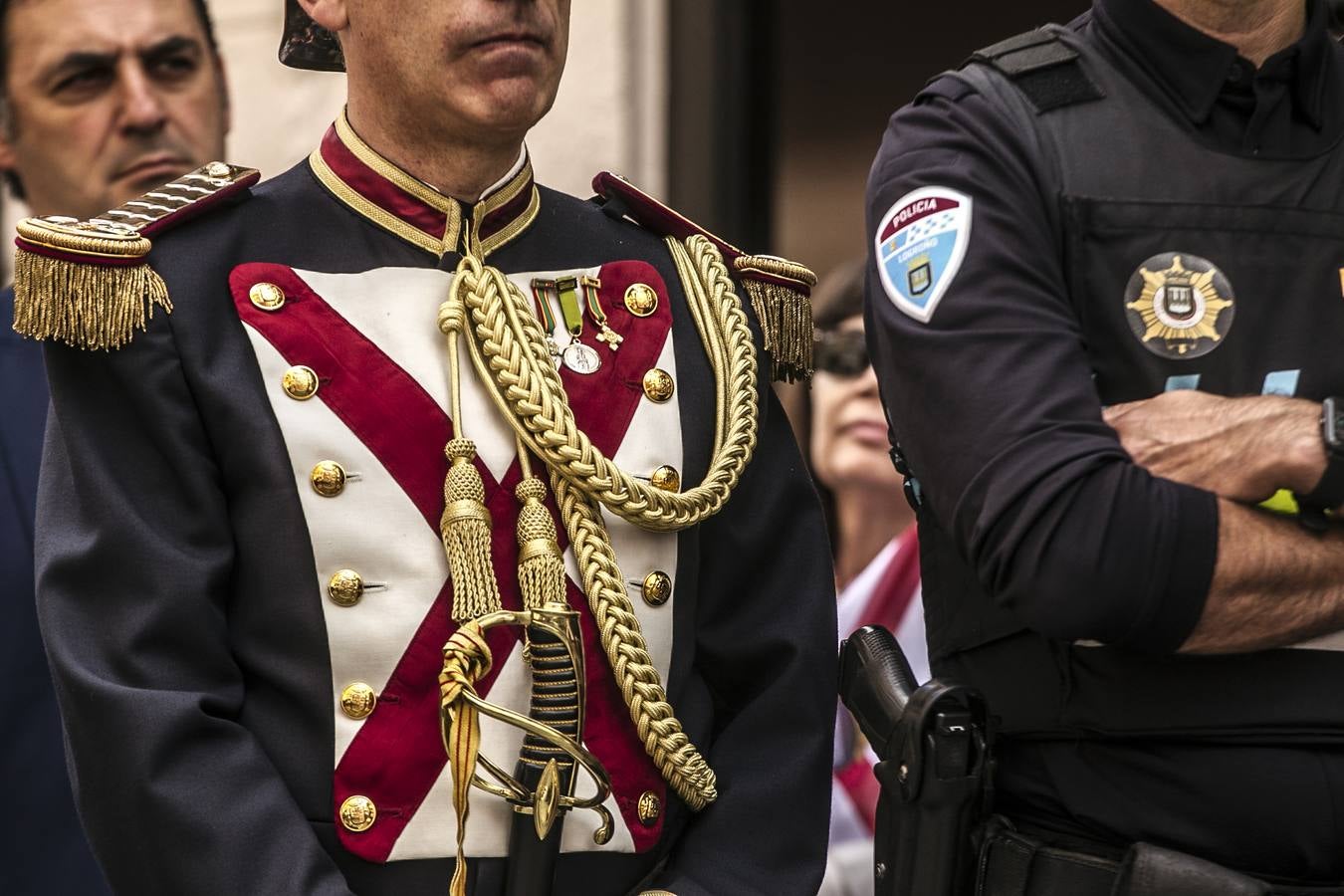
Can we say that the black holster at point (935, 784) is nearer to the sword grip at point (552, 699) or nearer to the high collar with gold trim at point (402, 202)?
the sword grip at point (552, 699)

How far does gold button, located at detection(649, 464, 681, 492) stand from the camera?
2447 millimetres

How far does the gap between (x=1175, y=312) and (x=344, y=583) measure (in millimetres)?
967

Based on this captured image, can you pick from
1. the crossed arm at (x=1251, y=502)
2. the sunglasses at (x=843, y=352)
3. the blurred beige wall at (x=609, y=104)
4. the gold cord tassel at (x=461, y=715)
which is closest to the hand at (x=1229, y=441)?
the crossed arm at (x=1251, y=502)

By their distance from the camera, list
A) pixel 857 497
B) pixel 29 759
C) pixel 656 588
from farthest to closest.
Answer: pixel 857 497 → pixel 29 759 → pixel 656 588

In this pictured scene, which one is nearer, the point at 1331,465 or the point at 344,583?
the point at 1331,465

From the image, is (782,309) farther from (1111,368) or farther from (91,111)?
(91,111)

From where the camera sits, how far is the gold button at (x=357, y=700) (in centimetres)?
227

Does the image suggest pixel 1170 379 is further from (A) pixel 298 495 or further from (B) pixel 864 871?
(B) pixel 864 871

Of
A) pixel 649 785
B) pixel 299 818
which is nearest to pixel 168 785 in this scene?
pixel 299 818

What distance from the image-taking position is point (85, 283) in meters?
2.25

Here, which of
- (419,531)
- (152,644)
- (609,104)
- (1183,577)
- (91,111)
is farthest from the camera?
(609,104)

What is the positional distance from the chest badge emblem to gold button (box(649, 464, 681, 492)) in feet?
1.85

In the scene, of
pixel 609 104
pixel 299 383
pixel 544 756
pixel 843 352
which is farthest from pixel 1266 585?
pixel 609 104

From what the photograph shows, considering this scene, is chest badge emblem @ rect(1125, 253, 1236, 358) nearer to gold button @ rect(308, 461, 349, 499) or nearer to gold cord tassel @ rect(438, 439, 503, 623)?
gold cord tassel @ rect(438, 439, 503, 623)
